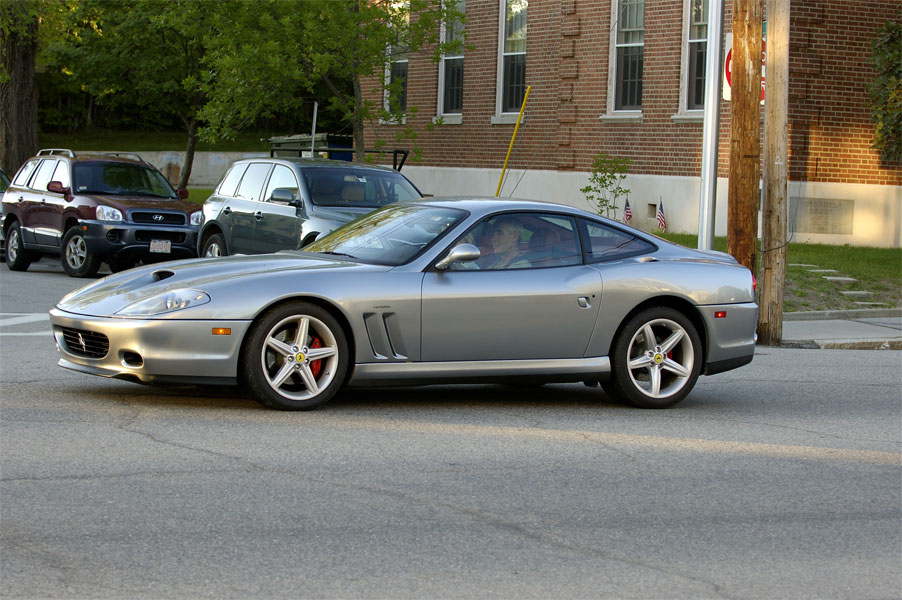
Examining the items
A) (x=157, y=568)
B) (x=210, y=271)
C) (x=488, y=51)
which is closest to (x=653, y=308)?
(x=210, y=271)

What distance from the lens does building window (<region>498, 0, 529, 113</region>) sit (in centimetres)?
2662

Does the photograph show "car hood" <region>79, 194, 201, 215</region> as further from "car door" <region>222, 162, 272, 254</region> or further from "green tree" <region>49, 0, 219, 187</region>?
"green tree" <region>49, 0, 219, 187</region>

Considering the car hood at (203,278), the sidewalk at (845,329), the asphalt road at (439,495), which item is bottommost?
the sidewalk at (845,329)

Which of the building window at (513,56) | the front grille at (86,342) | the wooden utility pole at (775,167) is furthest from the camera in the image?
the building window at (513,56)

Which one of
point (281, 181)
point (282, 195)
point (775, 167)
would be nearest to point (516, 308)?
point (775, 167)

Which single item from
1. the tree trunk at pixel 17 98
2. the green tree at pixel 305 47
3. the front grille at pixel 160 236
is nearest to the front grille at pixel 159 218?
the front grille at pixel 160 236

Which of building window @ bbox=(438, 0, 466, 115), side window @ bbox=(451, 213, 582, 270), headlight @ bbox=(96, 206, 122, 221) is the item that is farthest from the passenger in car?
building window @ bbox=(438, 0, 466, 115)

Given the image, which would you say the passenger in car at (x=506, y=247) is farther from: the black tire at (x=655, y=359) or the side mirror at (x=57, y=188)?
the side mirror at (x=57, y=188)

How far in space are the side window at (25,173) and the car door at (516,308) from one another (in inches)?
525

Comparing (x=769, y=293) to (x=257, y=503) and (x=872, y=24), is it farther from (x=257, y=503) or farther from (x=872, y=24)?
(x=872, y=24)

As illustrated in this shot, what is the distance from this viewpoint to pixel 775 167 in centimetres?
1323

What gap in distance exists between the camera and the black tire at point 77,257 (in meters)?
17.8

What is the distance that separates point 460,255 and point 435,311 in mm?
394

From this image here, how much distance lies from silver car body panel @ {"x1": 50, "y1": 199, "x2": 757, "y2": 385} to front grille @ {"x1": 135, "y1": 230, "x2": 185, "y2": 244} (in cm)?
946
